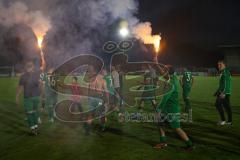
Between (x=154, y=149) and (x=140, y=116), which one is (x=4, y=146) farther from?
(x=140, y=116)

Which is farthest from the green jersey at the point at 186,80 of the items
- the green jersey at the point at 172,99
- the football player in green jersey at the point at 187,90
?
the green jersey at the point at 172,99

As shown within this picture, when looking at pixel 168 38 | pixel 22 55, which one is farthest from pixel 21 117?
pixel 168 38

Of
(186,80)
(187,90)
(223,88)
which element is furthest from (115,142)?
(186,80)

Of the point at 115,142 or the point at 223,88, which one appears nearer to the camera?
the point at 115,142

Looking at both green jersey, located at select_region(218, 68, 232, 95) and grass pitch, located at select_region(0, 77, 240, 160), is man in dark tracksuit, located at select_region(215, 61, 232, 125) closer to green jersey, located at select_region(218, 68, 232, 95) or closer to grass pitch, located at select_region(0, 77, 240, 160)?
green jersey, located at select_region(218, 68, 232, 95)

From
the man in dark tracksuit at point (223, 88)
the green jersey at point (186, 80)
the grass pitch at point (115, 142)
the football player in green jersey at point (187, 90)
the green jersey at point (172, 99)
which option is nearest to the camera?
the grass pitch at point (115, 142)

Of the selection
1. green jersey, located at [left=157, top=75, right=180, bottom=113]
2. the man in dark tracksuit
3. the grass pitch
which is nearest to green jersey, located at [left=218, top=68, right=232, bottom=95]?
the man in dark tracksuit

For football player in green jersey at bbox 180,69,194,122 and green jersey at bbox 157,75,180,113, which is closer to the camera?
green jersey at bbox 157,75,180,113

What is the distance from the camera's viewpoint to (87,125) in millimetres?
10742

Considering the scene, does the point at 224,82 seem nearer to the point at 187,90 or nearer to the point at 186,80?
the point at 187,90

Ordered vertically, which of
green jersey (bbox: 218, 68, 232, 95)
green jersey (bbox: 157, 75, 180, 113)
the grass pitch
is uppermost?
green jersey (bbox: 218, 68, 232, 95)

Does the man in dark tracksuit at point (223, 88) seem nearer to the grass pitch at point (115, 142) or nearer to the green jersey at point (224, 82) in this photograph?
the green jersey at point (224, 82)

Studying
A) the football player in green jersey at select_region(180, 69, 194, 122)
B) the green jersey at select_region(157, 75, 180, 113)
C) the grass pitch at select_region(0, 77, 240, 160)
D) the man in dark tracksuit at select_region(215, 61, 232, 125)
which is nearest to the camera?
the grass pitch at select_region(0, 77, 240, 160)

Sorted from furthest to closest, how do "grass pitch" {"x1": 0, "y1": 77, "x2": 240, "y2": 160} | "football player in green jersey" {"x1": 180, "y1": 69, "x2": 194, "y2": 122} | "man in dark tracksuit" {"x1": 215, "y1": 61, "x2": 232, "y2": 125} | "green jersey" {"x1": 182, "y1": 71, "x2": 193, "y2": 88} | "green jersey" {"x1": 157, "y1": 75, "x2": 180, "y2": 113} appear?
"green jersey" {"x1": 182, "y1": 71, "x2": 193, "y2": 88} < "football player in green jersey" {"x1": 180, "y1": 69, "x2": 194, "y2": 122} < "man in dark tracksuit" {"x1": 215, "y1": 61, "x2": 232, "y2": 125} < "green jersey" {"x1": 157, "y1": 75, "x2": 180, "y2": 113} < "grass pitch" {"x1": 0, "y1": 77, "x2": 240, "y2": 160}
